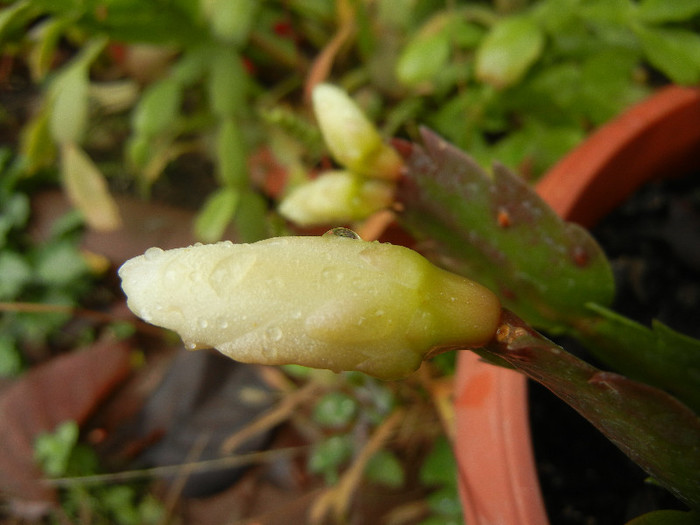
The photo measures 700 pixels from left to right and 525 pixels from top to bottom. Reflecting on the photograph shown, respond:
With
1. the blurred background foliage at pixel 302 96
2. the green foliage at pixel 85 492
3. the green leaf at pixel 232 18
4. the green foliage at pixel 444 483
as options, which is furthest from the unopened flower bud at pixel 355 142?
the green foliage at pixel 85 492

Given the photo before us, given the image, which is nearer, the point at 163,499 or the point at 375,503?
the point at 375,503

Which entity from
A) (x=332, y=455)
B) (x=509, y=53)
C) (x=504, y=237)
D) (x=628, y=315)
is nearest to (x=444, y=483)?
(x=332, y=455)

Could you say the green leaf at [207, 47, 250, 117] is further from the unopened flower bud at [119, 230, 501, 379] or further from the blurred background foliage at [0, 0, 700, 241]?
the unopened flower bud at [119, 230, 501, 379]

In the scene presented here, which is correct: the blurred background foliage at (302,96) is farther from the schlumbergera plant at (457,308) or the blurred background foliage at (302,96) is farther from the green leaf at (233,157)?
the schlumbergera plant at (457,308)

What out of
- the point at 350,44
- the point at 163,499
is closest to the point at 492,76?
the point at 350,44

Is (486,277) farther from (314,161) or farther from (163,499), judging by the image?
(163,499)

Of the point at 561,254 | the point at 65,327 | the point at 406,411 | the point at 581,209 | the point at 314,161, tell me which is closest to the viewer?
the point at 561,254
